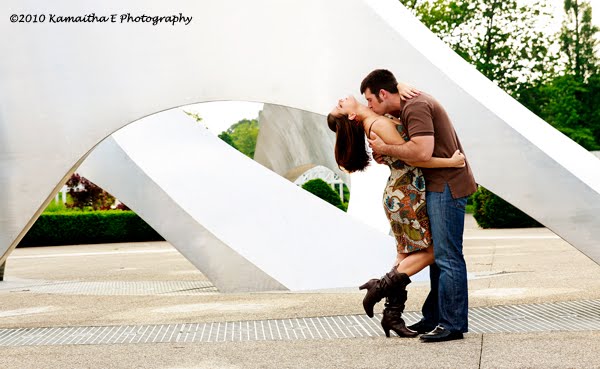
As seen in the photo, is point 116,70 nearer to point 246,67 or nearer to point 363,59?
point 246,67

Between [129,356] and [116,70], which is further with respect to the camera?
[116,70]

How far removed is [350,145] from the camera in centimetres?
539

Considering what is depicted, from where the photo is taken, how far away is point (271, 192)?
9492 mm

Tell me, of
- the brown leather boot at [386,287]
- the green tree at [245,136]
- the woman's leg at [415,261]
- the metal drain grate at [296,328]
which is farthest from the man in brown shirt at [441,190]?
the green tree at [245,136]

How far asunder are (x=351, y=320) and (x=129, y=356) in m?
1.93

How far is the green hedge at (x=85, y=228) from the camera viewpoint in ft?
81.8

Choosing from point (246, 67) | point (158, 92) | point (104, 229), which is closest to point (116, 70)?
point (158, 92)

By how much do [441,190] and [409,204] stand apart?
0.73 ft

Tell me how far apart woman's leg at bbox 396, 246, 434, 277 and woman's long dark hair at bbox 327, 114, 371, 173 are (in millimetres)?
668

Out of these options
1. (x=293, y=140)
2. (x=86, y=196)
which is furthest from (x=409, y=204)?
(x=86, y=196)

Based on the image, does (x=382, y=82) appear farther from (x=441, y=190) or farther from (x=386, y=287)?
(x=386, y=287)

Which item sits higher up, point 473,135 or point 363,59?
point 363,59

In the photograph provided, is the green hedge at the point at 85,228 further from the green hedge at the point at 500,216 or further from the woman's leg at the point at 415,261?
the woman's leg at the point at 415,261

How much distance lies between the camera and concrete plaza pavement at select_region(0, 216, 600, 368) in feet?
15.0
